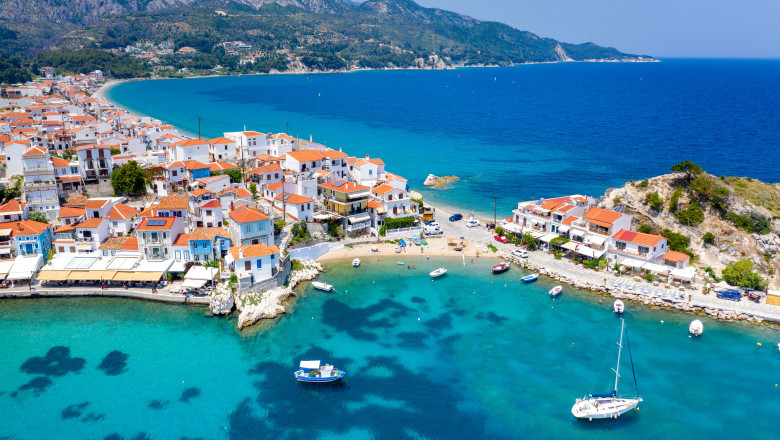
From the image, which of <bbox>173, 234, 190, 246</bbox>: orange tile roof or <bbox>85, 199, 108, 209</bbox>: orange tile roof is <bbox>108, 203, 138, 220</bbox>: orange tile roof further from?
<bbox>173, 234, 190, 246</bbox>: orange tile roof

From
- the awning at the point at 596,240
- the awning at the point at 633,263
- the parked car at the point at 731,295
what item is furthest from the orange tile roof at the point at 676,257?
the awning at the point at 596,240

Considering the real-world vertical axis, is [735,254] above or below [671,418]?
above

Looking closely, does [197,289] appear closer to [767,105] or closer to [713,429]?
[713,429]

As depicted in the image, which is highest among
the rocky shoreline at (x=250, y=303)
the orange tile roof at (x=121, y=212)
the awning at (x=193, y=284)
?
the orange tile roof at (x=121, y=212)

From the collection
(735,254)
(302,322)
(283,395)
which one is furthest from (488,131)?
(283,395)

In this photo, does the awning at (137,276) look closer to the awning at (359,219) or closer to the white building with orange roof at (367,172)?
the awning at (359,219)

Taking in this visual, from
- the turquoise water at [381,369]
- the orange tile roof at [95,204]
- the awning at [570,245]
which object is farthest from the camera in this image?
the orange tile roof at [95,204]

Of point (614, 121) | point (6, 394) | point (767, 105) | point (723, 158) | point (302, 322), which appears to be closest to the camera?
point (6, 394)

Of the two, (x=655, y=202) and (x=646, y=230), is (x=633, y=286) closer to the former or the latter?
(x=646, y=230)
